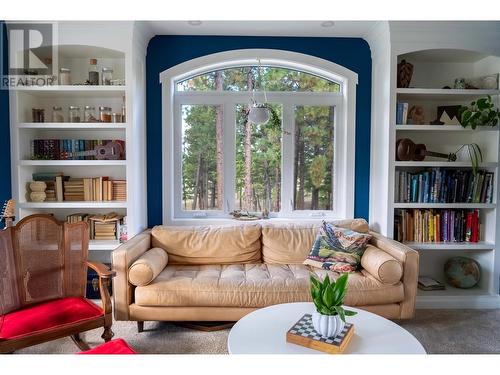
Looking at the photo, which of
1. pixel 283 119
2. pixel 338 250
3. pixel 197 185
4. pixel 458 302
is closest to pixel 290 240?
pixel 338 250

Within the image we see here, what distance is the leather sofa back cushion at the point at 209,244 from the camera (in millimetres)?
3193

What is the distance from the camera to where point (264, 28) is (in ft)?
10.9

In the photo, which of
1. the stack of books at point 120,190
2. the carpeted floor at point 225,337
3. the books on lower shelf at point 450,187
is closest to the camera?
the carpeted floor at point 225,337

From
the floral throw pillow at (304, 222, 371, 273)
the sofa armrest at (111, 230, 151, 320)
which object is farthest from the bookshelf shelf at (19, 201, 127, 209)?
the floral throw pillow at (304, 222, 371, 273)

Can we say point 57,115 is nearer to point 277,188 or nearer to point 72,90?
point 72,90

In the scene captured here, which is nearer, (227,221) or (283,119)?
(227,221)

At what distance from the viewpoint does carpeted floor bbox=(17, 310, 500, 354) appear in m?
2.49

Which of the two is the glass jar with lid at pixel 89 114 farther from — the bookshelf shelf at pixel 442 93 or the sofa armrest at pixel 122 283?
the bookshelf shelf at pixel 442 93

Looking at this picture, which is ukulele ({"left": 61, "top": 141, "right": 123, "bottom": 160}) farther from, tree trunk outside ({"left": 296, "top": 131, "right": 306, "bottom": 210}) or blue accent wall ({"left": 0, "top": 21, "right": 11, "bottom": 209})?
tree trunk outside ({"left": 296, "top": 131, "right": 306, "bottom": 210})

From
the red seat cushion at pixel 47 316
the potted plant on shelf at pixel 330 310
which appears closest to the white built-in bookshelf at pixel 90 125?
the red seat cushion at pixel 47 316

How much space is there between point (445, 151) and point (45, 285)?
12.1 ft

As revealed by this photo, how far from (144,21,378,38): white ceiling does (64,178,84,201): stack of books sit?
162 cm

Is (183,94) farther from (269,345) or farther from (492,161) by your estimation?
(492,161)

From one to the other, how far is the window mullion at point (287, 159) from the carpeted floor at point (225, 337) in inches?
59.6
